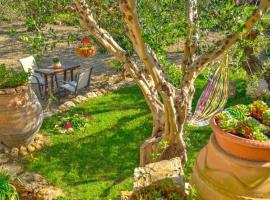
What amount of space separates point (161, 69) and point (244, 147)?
193cm

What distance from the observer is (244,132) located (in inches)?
154

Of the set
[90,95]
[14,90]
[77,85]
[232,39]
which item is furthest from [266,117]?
[90,95]

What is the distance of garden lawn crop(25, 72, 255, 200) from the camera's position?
6359 millimetres

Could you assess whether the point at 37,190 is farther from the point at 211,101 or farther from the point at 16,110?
the point at 211,101

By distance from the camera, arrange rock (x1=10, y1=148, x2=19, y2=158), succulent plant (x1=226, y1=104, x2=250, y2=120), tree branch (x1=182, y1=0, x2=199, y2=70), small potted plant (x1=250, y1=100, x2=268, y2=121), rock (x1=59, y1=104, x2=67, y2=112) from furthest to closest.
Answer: rock (x1=59, y1=104, x2=67, y2=112) < rock (x1=10, y1=148, x2=19, y2=158) < tree branch (x1=182, y1=0, x2=199, y2=70) < small potted plant (x1=250, y1=100, x2=268, y2=121) < succulent plant (x1=226, y1=104, x2=250, y2=120)

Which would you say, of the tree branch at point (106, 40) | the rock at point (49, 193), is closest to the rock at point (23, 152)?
the rock at point (49, 193)

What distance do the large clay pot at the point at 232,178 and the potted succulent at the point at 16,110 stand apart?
429cm

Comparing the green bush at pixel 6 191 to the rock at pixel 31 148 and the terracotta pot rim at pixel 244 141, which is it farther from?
the terracotta pot rim at pixel 244 141

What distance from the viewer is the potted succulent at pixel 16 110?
707 cm

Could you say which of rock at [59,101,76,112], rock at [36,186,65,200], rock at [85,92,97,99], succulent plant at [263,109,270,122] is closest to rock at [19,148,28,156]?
rock at [36,186,65,200]

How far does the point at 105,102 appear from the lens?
9.81 metres

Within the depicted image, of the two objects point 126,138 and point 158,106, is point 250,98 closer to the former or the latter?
point 126,138

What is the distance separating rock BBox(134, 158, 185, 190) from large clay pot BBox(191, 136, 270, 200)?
0.32m

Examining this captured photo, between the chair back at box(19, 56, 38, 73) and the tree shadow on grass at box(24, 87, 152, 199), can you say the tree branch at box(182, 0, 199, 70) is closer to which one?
the tree shadow on grass at box(24, 87, 152, 199)
